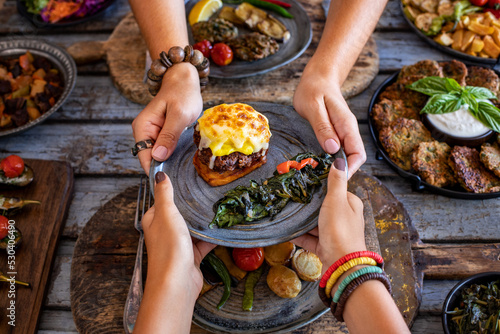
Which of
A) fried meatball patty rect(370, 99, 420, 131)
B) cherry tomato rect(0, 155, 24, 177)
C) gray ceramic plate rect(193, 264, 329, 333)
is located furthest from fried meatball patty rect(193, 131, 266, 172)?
cherry tomato rect(0, 155, 24, 177)

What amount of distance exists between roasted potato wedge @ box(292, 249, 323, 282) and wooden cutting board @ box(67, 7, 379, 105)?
6.09ft

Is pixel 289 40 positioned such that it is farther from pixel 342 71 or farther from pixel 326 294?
pixel 326 294

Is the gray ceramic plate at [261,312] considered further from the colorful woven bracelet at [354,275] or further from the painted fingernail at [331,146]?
the painted fingernail at [331,146]

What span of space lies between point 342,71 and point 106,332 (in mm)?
2954

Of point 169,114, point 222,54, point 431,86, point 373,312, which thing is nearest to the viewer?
point 373,312

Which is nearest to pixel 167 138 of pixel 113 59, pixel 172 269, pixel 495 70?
pixel 172 269

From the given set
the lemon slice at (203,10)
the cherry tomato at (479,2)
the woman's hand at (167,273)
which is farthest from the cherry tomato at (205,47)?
the cherry tomato at (479,2)

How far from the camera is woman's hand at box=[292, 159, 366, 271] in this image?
2408 mm

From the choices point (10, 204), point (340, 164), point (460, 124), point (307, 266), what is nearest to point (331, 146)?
point (340, 164)

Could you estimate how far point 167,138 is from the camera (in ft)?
9.76

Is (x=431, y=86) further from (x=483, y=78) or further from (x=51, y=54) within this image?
(x=51, y=54)

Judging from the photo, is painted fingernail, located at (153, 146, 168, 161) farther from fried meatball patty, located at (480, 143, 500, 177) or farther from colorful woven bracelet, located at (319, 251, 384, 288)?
fried meatball patty, located at (480, 143, 500, 177)

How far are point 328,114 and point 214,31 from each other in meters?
1.97

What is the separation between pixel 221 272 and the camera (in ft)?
9.30
